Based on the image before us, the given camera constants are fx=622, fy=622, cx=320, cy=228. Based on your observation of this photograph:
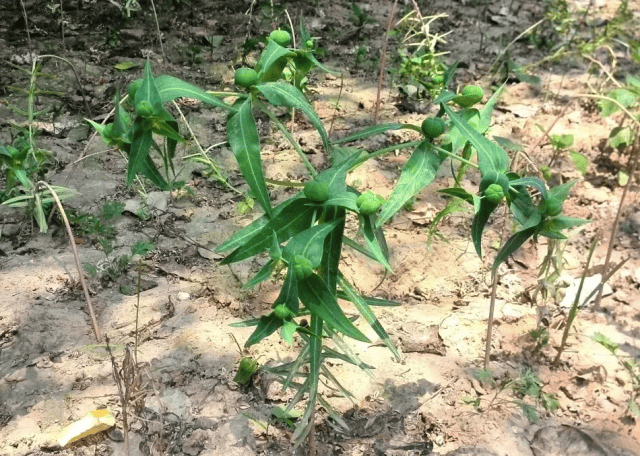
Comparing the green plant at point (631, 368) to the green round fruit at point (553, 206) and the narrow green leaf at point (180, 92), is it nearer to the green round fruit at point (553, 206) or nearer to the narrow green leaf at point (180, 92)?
the green round fruit at point (553, 206)

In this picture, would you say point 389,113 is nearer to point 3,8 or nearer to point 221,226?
point 221,226

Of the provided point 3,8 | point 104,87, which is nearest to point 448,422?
point 104,87

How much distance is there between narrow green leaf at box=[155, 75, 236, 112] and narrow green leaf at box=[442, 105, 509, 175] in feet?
1.80

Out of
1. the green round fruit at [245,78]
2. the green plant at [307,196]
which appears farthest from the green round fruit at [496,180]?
the green round fruit at [245,78]

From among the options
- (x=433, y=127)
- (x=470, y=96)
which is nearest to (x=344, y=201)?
(x=433, y=127)

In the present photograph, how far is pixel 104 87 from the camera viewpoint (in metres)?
4.01

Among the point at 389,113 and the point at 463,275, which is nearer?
the point at 463,275

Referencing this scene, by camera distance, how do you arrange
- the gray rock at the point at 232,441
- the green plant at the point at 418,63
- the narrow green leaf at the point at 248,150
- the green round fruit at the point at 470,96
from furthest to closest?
the green plant at the point at 418,63 → the gray rock at the point at 232,441 → the green round fruit at the point at 470,96 → the narrow green leaf at the point at 248,150

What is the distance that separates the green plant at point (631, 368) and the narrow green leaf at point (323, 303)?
1.43m

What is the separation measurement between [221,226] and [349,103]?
149 cm

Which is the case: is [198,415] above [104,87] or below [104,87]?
below

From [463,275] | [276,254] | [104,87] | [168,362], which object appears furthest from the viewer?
[104,87]

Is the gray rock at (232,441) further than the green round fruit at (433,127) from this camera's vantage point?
Yes

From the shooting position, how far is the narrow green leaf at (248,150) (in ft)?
4.84
